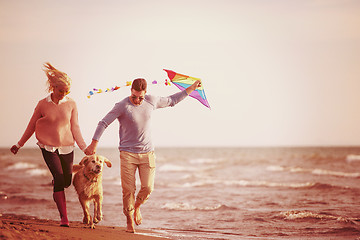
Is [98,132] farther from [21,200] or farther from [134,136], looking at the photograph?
[21,200]

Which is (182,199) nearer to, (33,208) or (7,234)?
(33,208)

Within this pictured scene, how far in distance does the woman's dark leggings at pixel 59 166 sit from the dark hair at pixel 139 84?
1099mm

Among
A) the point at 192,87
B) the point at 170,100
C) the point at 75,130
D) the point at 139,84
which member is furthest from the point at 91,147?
the point at 192,87

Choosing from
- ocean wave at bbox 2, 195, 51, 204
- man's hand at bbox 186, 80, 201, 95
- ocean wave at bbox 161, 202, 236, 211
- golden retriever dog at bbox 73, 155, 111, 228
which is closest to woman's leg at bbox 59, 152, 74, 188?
golden retriever dog at bbox 73, 155, 111, 228

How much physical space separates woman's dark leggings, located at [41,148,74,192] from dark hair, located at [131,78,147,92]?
1.10m

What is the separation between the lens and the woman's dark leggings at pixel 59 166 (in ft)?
17.7

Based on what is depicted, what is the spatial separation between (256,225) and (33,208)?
4.73 m

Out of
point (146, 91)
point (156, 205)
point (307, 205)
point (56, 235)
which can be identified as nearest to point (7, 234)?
point (56, 235)

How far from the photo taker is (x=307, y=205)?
11.1 m

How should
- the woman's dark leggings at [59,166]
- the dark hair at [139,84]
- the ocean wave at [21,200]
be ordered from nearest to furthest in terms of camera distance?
the dark hair at [139,84], the woman's dark leggings at [59,166], the ocean wave at [21,200]

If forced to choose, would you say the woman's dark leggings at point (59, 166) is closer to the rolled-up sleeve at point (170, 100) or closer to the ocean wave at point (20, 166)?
the rolled-up sleeve at point (170, 100)

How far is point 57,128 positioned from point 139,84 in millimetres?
1037

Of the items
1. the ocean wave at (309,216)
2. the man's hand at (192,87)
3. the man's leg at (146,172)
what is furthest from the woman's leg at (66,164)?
the ocean wave at (309,216)

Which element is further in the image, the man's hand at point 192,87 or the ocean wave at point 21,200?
the ocean wave at point 21,200
